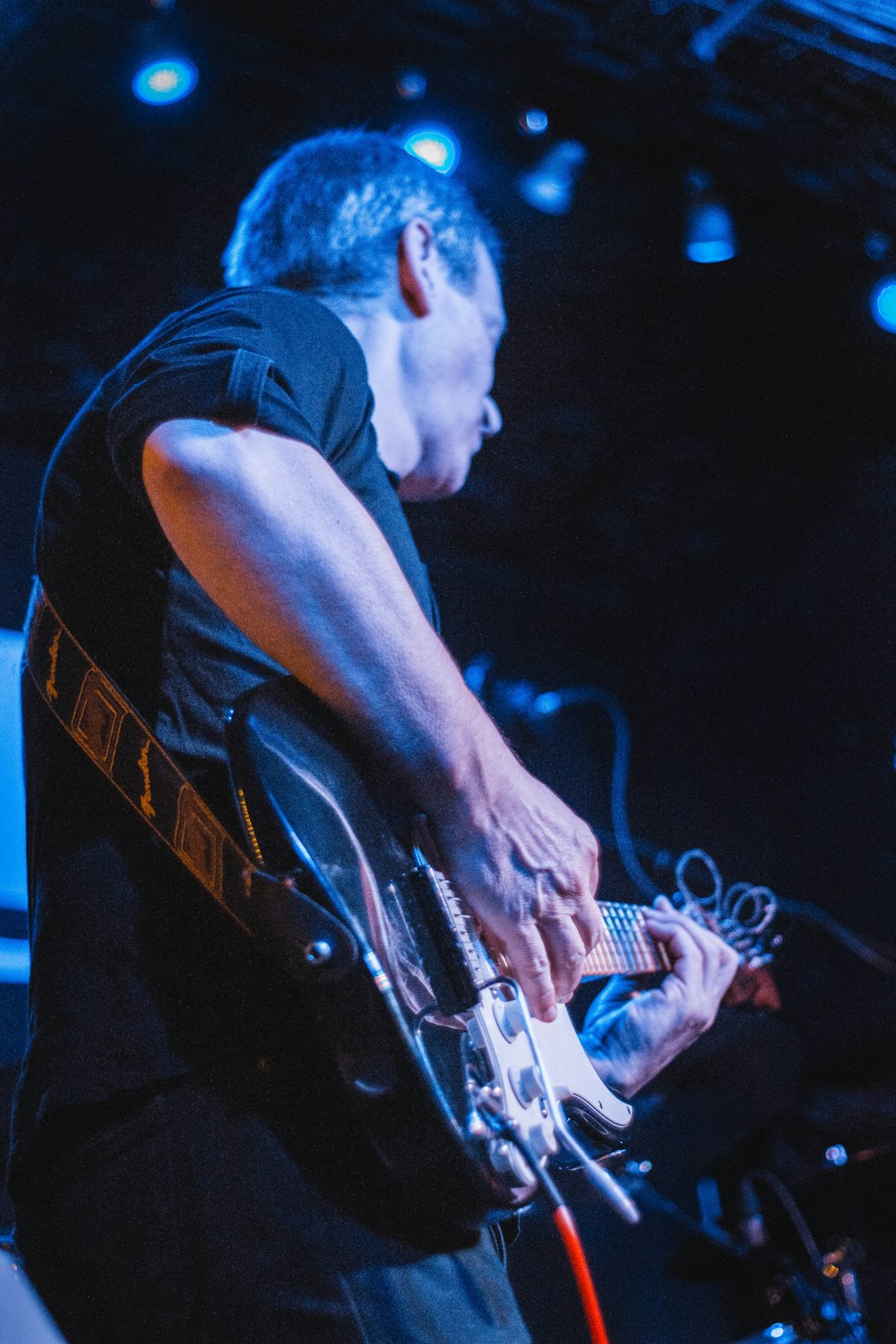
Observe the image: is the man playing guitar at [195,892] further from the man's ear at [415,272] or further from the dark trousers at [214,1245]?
the man's ear at [415,272]

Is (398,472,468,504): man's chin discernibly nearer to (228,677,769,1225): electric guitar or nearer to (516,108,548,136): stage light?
(228,677,769,1225): electric guitar

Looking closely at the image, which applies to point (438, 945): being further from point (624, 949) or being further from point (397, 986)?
point (624, 949)

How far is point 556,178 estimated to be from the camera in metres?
3.20

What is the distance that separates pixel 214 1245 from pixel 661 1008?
3.40ft

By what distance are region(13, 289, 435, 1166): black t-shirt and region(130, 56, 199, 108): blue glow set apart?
1.98m

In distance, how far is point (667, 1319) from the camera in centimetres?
349

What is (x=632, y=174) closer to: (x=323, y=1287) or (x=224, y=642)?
(x=224, y=642)

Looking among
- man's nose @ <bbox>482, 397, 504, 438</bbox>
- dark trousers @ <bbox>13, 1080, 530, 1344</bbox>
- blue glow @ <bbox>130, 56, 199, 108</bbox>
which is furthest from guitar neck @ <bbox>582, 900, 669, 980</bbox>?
blue glow @ <bbox>130, 56, 199, 108</bbox>

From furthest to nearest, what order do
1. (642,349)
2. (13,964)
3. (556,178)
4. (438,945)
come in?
(642,349) < (556,178) < (13,964) < (438,945)

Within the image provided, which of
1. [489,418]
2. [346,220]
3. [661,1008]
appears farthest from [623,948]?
[346,220]

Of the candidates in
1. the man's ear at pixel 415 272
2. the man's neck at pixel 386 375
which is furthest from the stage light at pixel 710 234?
the man's neck at pixel 386 375

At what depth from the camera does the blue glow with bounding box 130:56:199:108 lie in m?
2.72

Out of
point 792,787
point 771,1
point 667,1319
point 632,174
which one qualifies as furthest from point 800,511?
point 667,1319

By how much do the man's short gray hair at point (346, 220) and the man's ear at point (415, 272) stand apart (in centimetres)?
2
